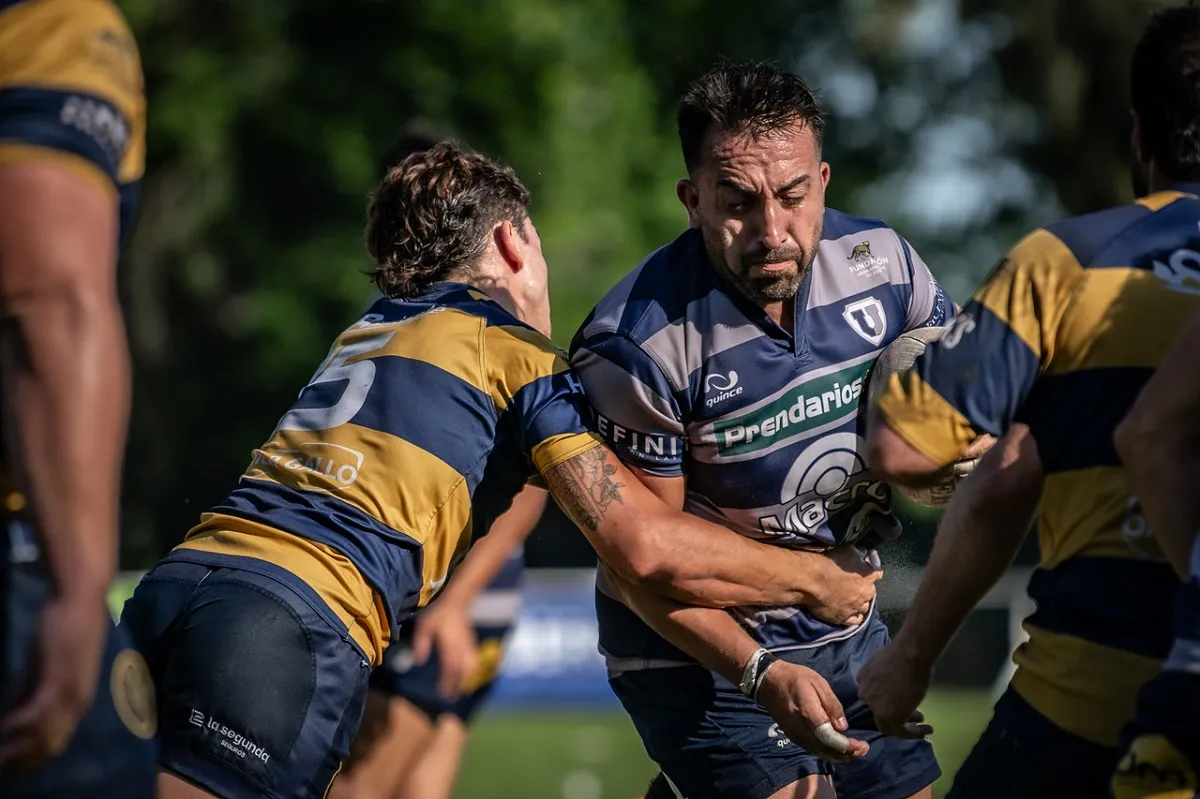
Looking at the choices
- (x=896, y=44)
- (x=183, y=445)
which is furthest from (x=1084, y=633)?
(x=896, y=44)

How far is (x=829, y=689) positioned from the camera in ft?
12.4

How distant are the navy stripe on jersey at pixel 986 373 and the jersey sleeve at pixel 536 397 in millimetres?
999

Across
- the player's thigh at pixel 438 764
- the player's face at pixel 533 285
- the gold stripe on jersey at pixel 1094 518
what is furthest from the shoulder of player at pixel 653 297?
the player's thigh at pixel 438 764

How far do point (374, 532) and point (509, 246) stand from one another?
0.97 meters

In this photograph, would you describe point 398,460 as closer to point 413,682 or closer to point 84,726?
point 84,726

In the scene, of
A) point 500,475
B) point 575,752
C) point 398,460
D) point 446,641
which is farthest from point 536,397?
point 575,752

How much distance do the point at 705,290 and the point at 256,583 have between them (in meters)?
1.32

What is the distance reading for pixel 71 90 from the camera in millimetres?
2314

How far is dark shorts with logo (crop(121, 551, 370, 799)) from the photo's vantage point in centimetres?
332

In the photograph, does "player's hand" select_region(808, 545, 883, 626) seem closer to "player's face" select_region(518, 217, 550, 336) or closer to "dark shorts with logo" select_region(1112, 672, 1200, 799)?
"player's face" select_region(518, 217, 550, 336)

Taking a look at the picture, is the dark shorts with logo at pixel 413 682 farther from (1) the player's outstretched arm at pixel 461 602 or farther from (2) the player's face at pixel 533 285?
Answer: (2) the player's face at pixel 533 285

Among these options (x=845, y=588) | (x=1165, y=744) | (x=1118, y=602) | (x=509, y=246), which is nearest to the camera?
(x=1165, y=744)

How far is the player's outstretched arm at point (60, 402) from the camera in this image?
2.21 meters

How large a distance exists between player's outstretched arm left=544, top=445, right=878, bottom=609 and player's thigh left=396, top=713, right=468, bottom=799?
9.96ft
